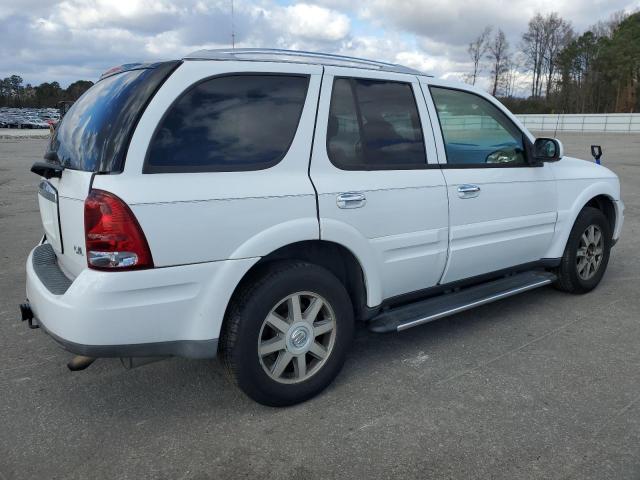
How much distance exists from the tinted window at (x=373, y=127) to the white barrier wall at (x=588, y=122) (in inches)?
1660

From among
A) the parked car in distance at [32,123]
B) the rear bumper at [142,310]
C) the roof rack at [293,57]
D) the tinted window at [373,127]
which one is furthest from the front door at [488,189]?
the parked car in distance at [32,123]

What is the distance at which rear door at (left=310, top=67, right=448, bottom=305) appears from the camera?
3.07m

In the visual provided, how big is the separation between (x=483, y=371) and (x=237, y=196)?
195 centimetres

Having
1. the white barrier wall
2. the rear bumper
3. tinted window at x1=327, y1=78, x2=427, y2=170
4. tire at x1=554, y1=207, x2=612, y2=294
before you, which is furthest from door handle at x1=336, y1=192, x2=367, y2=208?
the white barrier wall

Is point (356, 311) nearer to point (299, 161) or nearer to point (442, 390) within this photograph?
point (442, 390)

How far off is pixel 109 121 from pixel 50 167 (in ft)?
1.60

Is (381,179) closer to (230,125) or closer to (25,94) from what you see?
(230,125)

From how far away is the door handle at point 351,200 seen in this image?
3043 mm

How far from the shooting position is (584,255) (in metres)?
4.86

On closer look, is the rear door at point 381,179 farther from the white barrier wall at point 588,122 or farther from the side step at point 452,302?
the white barrier wall at point 588,122

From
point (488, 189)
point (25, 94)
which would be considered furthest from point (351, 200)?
point (25, 94)

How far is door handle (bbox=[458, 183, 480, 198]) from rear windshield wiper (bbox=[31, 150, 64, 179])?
95.2 inches

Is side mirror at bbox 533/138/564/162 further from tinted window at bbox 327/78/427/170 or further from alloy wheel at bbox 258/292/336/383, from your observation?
alloy wheel at bbox 258/292/336/383

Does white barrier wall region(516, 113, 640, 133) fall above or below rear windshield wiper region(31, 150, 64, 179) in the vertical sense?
above
